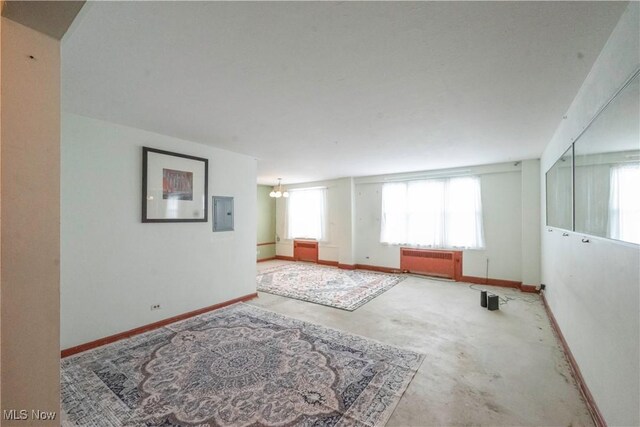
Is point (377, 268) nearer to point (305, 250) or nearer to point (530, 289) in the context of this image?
point (305, 250)

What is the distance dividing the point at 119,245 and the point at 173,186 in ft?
2.87

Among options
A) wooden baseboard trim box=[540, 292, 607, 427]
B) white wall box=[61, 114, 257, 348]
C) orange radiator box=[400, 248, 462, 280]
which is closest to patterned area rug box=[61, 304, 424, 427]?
white wall box=[61, 114, 257, 348]

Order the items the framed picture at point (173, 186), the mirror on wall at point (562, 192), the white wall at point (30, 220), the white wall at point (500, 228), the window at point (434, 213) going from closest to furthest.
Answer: the white wall at point (30, 220), the mirror on wall at point (562, 192), the framed picture at point (173, 186), the white wall at point (500, 228), the window at point (434, 213)

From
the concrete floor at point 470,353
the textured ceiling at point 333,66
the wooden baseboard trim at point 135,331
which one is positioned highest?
the textured ceiling at point 333,66

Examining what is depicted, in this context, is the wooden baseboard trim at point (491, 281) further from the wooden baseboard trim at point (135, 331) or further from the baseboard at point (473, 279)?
the wooden baseboard trim at point (135, 331)

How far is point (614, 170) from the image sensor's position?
1.38 metres

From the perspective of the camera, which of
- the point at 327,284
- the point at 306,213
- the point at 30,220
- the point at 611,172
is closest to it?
the point at 30,220

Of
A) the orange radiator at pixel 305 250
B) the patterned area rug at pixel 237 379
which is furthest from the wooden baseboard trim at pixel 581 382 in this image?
the orange radiator at pixel 305 250

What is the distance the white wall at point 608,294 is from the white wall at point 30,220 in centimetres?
234

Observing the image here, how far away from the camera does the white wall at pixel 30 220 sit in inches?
29.7

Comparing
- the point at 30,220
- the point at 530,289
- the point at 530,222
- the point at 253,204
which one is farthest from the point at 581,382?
the point at 253,204

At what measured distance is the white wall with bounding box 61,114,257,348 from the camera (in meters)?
2.49

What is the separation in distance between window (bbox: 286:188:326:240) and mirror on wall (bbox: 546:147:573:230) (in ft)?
15.5

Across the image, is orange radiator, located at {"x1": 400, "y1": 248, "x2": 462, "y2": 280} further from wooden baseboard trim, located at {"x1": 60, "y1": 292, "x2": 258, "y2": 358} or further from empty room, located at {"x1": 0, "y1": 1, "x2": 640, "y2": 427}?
wooden baseboard trim, located at {"x1": 60, "y1": 292, "x2": 258, "y2": 358}
